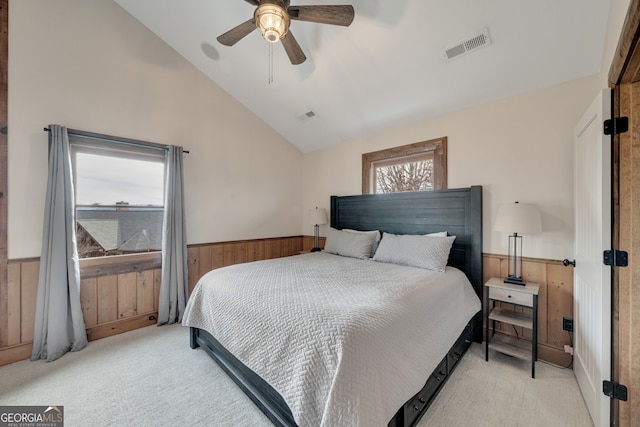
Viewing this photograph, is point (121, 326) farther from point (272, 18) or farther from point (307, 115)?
point (307, 115)

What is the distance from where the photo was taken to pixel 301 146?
4441 mm

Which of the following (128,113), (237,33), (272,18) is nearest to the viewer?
(272,18)

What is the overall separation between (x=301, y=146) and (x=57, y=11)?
122 inches

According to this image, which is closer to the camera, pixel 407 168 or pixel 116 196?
pixel 116 196

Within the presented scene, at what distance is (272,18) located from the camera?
156cm

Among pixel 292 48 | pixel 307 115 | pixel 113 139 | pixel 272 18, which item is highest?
pixel 307 115

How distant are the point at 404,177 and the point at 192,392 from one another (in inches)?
123

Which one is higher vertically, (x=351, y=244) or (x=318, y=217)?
(x=318, y=217)

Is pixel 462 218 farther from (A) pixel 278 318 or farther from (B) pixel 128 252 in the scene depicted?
(B) pixel 128 252

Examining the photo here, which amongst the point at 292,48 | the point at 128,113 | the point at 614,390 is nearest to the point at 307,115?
the point at 292,48

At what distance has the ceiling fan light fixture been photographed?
154 centimetres

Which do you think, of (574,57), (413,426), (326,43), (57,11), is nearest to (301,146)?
(326,43)

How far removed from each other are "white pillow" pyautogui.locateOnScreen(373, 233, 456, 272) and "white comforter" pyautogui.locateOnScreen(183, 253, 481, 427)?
0.52 ft

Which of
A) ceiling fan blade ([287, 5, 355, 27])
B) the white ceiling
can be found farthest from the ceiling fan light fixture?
the white ceiling
